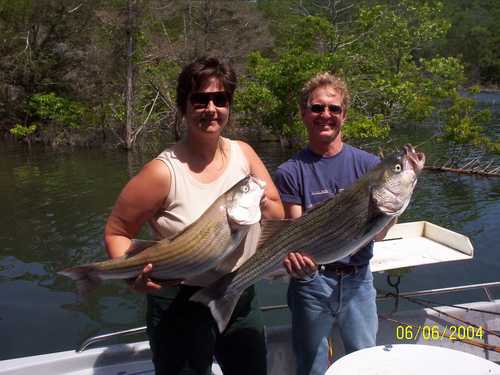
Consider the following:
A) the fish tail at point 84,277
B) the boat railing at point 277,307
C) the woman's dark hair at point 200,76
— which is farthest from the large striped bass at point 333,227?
the boat railing at point 277,307

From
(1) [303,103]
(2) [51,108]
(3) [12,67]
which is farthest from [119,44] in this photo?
(1) [303,103]

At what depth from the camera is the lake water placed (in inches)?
302

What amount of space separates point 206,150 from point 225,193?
0.33 metres

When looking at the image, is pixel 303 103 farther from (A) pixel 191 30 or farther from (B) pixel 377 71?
(A) pixel 191 30

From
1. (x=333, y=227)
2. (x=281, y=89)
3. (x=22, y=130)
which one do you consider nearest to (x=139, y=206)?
(x=333, y=227)

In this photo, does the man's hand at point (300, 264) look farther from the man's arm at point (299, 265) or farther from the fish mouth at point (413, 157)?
the fish mouth at point (413, 157)

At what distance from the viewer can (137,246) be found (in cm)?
265

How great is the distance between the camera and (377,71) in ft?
85.9

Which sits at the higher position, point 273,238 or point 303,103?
point 303,103

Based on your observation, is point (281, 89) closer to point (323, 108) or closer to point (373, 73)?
point (373, 73)

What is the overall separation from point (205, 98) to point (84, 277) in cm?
122

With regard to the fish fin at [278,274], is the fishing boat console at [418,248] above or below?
below

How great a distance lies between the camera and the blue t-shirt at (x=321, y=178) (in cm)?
326
